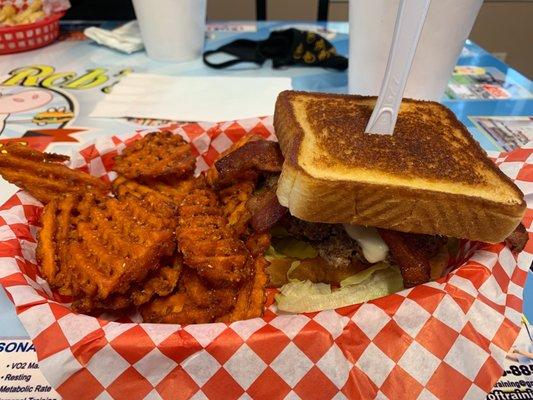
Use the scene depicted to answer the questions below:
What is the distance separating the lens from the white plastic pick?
37.0 inches

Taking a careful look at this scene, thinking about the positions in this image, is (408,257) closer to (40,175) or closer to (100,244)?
(100,244)

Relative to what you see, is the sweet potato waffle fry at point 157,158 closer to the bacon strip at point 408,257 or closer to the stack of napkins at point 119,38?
the bacon strip at point 408,257

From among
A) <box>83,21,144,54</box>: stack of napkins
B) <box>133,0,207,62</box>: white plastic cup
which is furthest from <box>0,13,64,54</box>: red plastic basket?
<box>133,0,207,62</box>: white plastic cup

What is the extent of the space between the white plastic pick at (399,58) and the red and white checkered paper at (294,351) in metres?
0.43

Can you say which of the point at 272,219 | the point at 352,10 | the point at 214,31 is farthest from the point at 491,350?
the point at 214,31

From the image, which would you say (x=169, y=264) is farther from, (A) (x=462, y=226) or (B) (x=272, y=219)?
(A) (x=462, y=226)

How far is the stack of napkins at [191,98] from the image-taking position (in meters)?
2.06

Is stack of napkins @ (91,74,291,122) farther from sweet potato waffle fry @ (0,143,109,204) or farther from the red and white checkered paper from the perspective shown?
the red and white checkered paper

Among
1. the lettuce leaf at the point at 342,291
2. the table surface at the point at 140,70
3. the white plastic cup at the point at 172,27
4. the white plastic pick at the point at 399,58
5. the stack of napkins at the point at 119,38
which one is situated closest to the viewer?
the white plastic pick at the point at 399,58

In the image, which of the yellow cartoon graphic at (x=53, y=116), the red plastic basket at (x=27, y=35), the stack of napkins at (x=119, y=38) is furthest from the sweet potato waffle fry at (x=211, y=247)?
the red plastic basket at (x=27, y=35)

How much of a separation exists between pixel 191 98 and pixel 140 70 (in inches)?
22.5

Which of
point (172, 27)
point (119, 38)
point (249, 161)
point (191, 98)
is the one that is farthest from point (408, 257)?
point (119, 38)

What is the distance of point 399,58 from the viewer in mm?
991

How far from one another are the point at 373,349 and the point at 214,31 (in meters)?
2.76
